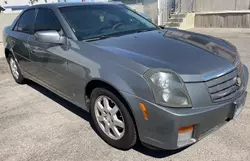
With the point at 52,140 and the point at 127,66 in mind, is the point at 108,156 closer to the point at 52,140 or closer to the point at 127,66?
the point at 52,140

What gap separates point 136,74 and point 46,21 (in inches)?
79.7

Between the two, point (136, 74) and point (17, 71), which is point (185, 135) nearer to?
point (136, 74)

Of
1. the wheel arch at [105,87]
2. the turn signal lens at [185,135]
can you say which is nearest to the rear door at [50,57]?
the wheel arch at [105,87]

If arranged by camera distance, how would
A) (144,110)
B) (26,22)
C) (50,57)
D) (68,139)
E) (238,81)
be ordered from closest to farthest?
(144,110), (238,81), (68,139), (50,57), (26,22)

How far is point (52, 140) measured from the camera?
9.25 feet

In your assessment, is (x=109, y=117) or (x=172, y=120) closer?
(x=172, y=120)

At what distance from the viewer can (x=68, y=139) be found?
2816 mm

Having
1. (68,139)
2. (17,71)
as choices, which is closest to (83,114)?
(68,139)

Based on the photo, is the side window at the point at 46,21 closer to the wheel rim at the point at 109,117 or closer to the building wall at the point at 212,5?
the wheel rim at the point at 109,117

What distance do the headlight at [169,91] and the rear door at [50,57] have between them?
1333 mm

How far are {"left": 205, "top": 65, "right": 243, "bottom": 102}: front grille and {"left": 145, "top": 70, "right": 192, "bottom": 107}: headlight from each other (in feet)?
0.83

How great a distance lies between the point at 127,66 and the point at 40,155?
4.65 feet

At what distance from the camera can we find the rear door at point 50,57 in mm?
2963

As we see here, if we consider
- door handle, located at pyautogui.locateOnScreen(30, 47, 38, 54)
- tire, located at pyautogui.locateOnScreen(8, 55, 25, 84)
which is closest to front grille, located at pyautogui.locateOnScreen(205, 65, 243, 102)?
door handle, located at pyautogui.locateOnScreen(30, 47, 38, 54)
